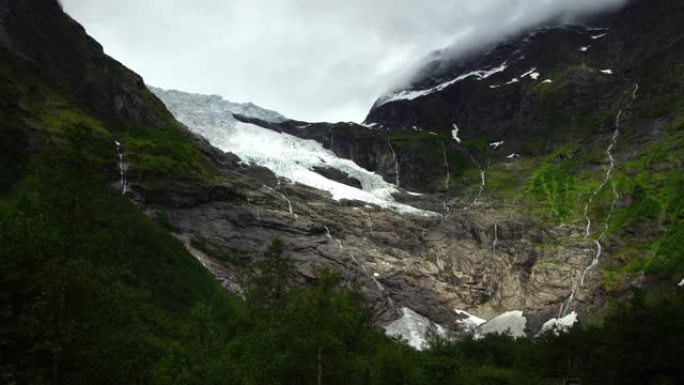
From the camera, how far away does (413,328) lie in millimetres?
93312

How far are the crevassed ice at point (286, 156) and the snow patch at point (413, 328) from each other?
3968 cm

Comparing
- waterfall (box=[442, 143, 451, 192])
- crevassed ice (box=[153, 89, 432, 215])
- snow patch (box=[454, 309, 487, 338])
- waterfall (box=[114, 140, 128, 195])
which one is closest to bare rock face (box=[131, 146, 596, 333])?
snow patch (box=[454, 309, 487, 338])

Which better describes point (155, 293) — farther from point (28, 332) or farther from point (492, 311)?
point (492, 311)

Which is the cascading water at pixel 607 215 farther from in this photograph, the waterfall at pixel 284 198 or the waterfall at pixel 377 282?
the waterfall at pixel 284 198

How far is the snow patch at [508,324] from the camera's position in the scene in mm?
95500

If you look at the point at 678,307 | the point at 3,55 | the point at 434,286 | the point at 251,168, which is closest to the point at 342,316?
the point at 678,307

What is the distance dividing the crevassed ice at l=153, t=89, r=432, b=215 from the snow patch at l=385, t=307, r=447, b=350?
39.7 meters

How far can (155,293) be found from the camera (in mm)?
66875

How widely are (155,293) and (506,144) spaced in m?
145

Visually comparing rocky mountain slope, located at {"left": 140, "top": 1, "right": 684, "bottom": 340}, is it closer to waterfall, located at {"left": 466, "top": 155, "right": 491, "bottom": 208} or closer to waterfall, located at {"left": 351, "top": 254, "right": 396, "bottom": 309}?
waterfall, located at {"left": 351, "top": 254, "right": 396, "bottom": 309}

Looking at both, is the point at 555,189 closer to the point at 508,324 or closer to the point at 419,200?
the point at 419,200

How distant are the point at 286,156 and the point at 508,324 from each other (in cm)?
9301

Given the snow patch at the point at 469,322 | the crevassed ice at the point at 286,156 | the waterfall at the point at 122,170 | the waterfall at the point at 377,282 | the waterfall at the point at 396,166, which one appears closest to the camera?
the snow patch at the point at 469,322

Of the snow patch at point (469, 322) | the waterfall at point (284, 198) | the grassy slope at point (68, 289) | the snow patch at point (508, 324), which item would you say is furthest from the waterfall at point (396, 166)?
the grassy slope at point (68, 289)
